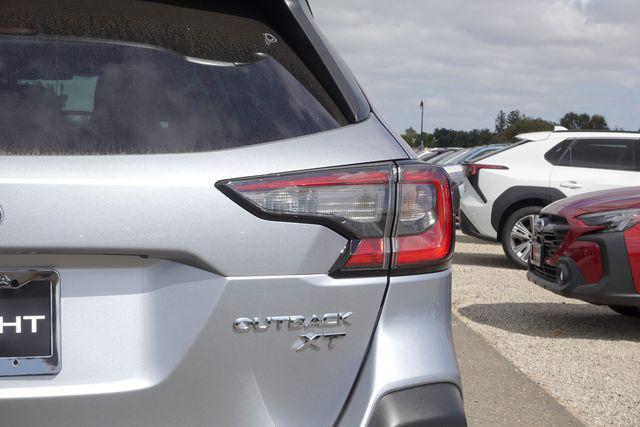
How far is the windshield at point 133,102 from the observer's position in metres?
1.94

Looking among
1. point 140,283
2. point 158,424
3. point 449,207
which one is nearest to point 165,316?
point 140,283

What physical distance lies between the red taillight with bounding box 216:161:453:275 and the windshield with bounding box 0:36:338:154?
0.43 ft

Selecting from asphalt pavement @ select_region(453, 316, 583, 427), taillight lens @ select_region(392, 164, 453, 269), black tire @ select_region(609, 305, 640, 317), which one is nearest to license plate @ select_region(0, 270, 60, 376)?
taillight lens @ select_region(392, 164, 453, 269)

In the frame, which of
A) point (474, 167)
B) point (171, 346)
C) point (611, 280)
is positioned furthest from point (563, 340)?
point (171, 346)

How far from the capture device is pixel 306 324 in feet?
6.53

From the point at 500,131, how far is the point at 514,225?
6806 centimetres

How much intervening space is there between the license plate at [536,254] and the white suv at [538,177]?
379 cm

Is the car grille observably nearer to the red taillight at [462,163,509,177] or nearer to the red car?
the red car

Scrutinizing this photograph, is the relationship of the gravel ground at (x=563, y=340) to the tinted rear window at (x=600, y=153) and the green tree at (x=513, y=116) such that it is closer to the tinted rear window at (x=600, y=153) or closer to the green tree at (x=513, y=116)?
the tinted rear window at (x=600, y=153)

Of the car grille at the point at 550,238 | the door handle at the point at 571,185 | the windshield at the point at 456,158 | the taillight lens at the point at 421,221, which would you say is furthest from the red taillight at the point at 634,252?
the windshield at the point at 456,158

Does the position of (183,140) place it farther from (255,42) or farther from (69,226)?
(255,42)

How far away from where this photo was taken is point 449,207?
2.26 m

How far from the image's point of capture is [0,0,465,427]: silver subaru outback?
1896 mm

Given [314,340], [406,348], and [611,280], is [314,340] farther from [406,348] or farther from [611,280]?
[611,280]
